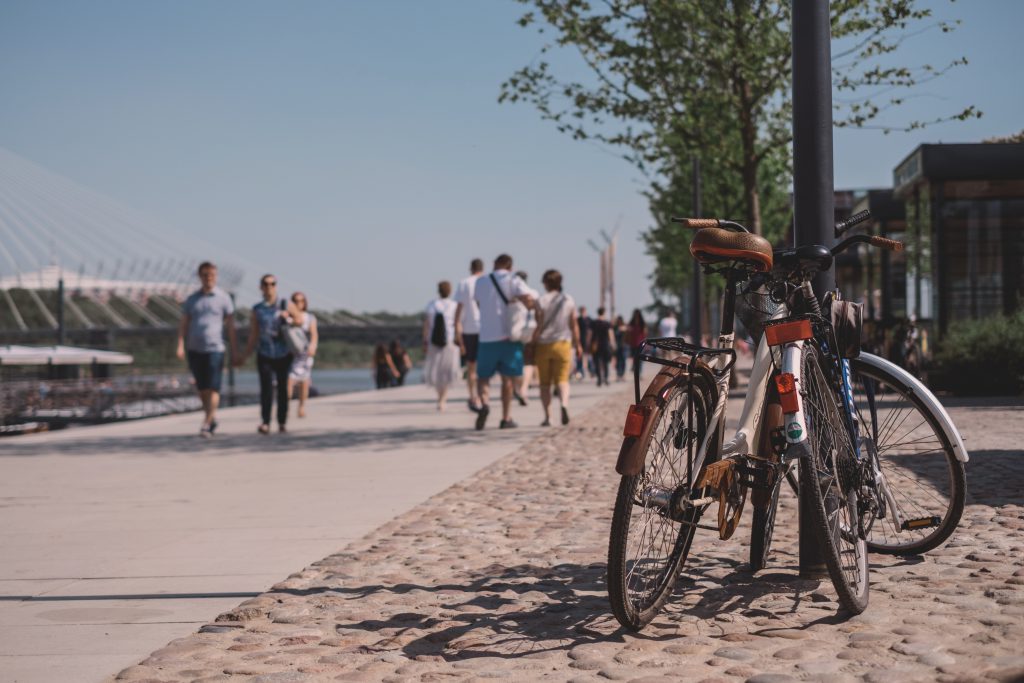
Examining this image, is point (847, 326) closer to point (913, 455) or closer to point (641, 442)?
point (913, 455)

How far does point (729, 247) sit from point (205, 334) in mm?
9309

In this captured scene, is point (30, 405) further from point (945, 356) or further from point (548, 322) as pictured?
point (945, 356)

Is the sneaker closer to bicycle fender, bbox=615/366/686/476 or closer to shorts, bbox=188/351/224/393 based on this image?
shorts, bbox=188/351/224/393

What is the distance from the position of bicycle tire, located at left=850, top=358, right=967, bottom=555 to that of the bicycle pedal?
1cm

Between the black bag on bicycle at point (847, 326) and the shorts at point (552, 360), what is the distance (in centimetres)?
894

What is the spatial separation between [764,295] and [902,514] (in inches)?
41.8

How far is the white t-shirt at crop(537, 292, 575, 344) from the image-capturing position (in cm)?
1324

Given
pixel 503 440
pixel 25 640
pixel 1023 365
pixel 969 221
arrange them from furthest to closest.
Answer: pixel 969 221
pixel 1023 365
pixel 503 440
pixel 25 640

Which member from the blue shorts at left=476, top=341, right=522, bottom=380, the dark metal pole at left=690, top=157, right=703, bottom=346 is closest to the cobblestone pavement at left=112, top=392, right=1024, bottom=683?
the blue shorts at left=476, top=341, right=522, bottom=380

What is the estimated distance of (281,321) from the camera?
1359 centimetres

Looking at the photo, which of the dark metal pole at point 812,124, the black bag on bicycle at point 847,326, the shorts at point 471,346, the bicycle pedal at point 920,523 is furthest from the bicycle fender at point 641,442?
the shorts at point 471,346

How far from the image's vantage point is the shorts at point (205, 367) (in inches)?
500

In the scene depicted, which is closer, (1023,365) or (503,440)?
(503,440)

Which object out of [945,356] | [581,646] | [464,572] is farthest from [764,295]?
[945,356]
